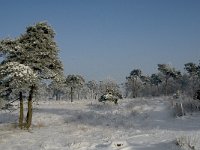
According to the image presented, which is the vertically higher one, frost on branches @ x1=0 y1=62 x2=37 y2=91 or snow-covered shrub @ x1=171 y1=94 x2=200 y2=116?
frost on branches @ x1=0 y1=62 x2=37 y2=91

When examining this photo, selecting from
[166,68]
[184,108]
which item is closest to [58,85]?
A: [184,108]

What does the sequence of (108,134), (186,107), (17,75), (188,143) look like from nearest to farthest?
(188,143) < (108,134) < (17,75) < (186,107)

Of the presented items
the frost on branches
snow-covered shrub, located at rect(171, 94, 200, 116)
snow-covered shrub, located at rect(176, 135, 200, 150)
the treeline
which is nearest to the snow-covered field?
snow-covered shrub, located at rect(176, 135, 200, 150)

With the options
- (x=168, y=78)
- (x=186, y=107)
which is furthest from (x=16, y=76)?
(x=168, y=78)

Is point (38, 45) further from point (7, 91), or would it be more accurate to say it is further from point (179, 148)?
point (179, 148)

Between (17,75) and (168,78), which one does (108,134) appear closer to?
(17,75)

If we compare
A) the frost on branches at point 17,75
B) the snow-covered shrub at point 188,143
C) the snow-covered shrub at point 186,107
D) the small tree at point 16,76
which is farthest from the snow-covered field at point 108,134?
the frost on branches at point 17,75

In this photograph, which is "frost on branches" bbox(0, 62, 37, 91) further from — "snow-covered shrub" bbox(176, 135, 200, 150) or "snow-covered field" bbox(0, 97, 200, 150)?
"snow-covered shrub" bbox(176, 135, 200, 150)

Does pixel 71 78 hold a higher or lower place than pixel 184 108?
higher

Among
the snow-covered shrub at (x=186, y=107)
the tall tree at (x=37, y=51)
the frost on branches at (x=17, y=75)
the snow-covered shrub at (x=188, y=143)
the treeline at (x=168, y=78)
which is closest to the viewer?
the snow-covered shrub at (x=188, y=143)

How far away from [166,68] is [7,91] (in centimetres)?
6192

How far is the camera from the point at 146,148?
14.3 m

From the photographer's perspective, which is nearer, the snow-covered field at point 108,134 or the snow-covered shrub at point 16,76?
the snow-covered field at point 108,134

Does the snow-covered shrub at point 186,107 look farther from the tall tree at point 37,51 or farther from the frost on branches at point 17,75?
the frost on branches at point 17,75
